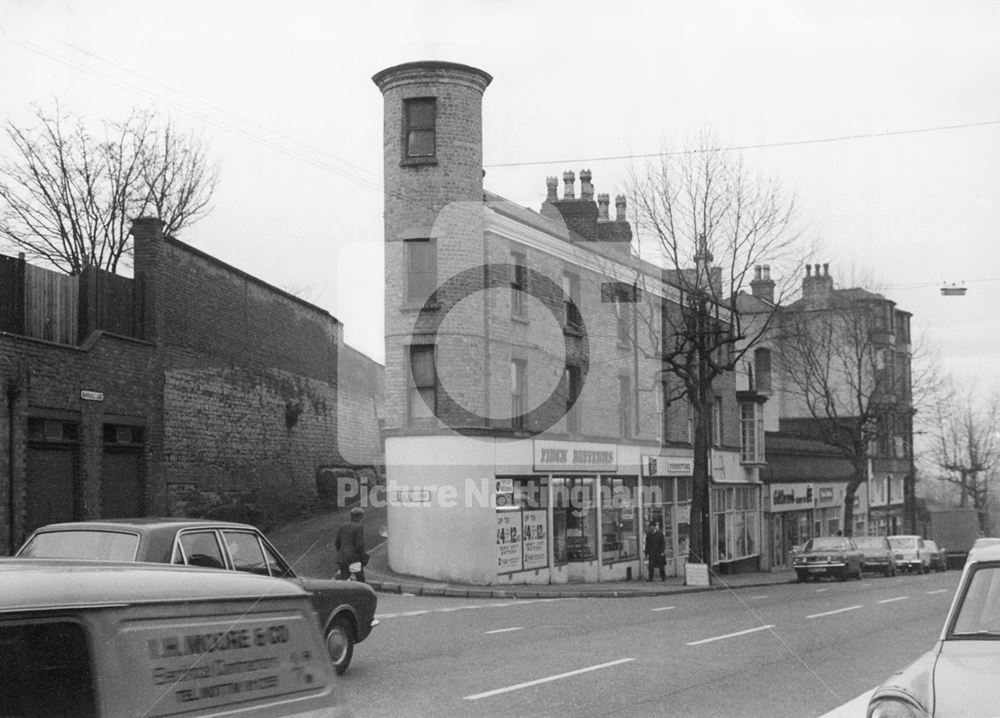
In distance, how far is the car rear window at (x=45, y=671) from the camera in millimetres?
3658

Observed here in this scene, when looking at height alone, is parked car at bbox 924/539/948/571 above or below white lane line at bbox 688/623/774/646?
below

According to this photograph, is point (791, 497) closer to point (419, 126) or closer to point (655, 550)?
point (655, 550)

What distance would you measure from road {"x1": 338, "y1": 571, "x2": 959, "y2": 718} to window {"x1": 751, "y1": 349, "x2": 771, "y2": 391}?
110 feet

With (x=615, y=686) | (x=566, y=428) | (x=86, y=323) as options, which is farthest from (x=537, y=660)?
(x=566, y=428)

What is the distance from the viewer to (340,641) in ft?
38.8

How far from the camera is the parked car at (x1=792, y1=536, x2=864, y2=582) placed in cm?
3697

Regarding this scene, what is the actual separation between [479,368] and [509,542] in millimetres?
4491

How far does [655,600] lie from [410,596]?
5.59m

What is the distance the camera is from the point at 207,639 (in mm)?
4344

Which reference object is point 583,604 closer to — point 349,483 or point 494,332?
point 494,332

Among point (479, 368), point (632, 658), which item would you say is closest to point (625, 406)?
point (479, 368)

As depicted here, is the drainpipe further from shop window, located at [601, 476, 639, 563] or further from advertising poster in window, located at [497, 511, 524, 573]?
shop window, located at [601, 476, 639, 563]

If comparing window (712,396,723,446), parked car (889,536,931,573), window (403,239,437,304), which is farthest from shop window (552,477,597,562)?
parked car (889,536,931,573)

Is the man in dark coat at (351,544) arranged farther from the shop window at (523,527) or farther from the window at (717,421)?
the window at (717,421)
